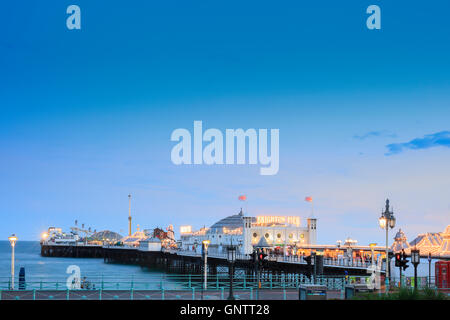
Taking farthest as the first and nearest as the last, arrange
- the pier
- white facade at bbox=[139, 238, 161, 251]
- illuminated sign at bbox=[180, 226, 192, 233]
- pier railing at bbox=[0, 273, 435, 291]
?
illuminated sign at bbox=[180, 226, 192, 233], white facade at bbox=[139, 238, 161, 251], the pier, pier railing at bbox=[0, 273, 435, 291]

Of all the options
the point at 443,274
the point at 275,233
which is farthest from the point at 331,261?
the point at 275,233

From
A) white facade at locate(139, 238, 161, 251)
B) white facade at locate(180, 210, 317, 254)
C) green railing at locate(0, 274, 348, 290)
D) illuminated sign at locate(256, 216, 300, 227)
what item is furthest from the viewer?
white facade at locate(139, 238, 161, 251)

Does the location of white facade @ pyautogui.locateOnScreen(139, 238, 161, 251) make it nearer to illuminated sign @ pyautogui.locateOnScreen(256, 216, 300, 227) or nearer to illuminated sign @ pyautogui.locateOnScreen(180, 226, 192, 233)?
illuminated sign @ pyautogui.locateOnScreen(180, 226, 192, 233)

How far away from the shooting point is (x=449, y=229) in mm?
68375

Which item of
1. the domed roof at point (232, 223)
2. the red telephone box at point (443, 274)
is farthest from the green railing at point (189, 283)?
the domed roof at point (232, 223)

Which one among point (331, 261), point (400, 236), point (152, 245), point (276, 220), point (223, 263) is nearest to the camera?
point (331, 261)

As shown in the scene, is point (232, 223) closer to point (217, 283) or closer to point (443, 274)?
point (443, 274)

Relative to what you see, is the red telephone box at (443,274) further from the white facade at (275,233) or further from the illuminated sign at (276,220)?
the illuminated sign at (276,220)

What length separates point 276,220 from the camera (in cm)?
11525

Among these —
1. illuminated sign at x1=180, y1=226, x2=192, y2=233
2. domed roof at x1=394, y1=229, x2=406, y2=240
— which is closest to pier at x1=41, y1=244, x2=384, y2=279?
domed roof at x1=394, y1=229, x2=406, y2=240

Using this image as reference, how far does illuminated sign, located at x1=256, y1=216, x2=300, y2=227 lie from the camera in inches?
4525
